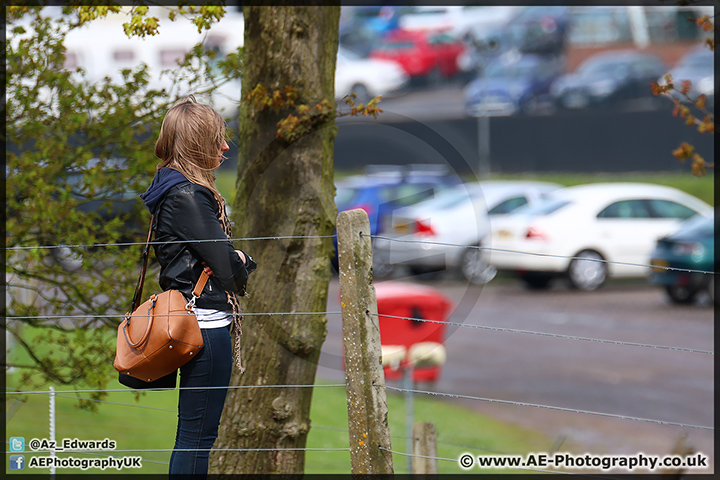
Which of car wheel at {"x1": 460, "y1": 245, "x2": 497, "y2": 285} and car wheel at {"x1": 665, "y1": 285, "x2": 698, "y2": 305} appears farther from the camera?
car wheel at {"x1": 460, "y1": 245, "x2": 497, "y2": 285}

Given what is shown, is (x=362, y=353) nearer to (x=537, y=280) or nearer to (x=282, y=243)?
(x=282, y=243)

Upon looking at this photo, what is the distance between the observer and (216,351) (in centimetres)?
273

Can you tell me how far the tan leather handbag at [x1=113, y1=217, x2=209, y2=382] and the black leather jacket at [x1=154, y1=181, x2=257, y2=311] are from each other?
5cm

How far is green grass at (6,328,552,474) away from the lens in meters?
6.28

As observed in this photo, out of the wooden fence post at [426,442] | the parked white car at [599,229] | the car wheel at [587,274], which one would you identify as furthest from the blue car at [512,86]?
the wooden fence post at [426,442]

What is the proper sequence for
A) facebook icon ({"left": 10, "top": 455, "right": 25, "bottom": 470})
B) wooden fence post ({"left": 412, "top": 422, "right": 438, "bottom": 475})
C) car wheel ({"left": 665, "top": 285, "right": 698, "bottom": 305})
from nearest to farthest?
wooden fence post ({"left": 412, "top": 422, "right": 438, "bottom": 475}), facebook icon ({"left": 10, "top": 455, "right": 25, "bottom": 470}), car wheel ({"left": 665, "top": 285, "right": 698, "bottom": 305})

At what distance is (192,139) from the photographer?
2.71m

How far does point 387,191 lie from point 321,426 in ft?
30.2

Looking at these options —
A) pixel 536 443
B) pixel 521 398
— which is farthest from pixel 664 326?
pixel 536 443

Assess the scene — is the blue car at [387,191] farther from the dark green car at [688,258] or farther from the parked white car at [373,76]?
the dark green car at [688,258]

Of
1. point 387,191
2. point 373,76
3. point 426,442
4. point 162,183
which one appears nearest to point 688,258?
point 387,191

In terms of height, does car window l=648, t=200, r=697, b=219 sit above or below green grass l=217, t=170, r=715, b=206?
below

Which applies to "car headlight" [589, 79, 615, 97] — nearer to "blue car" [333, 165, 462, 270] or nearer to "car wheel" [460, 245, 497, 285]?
"blue car" [333, 165, 462, 270]

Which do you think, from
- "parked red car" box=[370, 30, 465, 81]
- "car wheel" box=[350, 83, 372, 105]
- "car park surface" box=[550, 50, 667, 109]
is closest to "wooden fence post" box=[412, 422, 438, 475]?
"car wheel" box=[350, 83, 372, 105]
